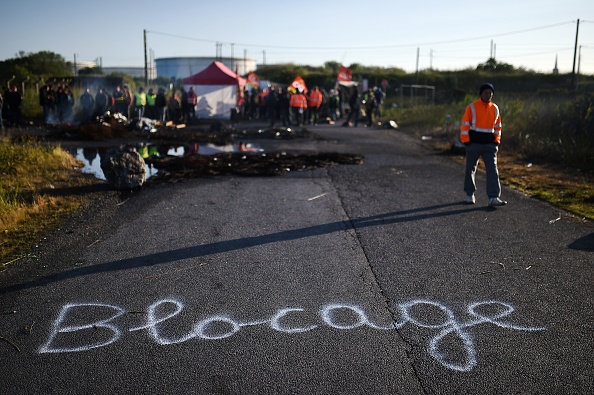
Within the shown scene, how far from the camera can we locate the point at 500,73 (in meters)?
61.7

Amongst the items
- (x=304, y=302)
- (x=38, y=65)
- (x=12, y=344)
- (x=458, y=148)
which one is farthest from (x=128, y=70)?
(x=12, y=344)

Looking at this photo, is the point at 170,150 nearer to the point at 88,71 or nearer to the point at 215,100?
the point at 215,100

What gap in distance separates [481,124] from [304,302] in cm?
568

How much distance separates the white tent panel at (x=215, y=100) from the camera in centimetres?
3266

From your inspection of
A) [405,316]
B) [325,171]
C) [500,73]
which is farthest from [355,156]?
[500,73]

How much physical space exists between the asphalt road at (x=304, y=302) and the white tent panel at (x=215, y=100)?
2444cm

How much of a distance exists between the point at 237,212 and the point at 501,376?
572 cm

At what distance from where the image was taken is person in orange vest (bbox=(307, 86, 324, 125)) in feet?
101

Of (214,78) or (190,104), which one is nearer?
(190,104)

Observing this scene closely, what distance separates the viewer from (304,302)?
16.7ft

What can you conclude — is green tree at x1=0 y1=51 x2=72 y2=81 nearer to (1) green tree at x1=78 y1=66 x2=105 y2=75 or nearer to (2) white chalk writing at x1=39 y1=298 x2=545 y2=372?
(1) green tree at x1=78 y1=66 x2=105 y2=75

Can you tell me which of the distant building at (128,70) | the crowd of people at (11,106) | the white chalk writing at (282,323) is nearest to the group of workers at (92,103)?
the crowd of people at (11,106)

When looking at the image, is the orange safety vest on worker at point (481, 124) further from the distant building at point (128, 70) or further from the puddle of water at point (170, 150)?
the distant building at point (128, 70)

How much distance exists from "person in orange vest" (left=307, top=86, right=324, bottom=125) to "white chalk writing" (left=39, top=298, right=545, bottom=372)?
86.4 ft
